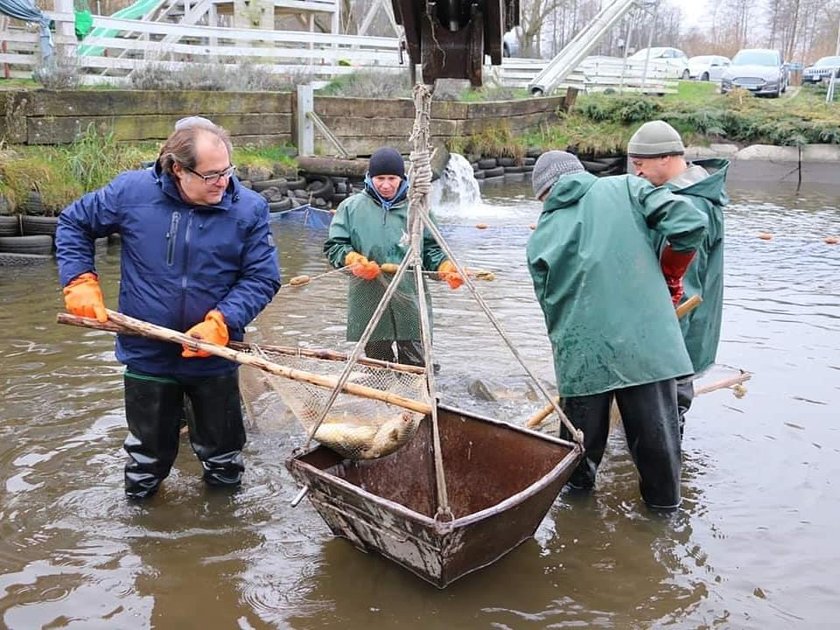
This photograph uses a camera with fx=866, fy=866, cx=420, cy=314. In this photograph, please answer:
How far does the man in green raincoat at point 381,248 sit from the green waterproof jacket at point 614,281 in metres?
1.42

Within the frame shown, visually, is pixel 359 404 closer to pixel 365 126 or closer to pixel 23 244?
pixel 23 244

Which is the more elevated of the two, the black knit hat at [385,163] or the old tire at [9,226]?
the black knit hat at [385,163]

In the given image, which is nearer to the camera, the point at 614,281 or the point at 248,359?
the point at 248,359

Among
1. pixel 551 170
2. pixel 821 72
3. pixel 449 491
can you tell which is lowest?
pixel 449 491

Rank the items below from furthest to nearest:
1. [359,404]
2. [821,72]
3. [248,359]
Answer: [821,72] < [359,404] < [248,359]

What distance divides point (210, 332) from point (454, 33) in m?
2.47

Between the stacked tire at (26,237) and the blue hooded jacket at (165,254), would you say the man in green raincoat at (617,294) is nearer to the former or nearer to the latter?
the blue hooded jacket at (165,254)

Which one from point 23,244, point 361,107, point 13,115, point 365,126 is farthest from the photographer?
point 365,126

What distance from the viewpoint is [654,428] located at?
3928 mm

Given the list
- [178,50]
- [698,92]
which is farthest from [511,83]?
[178,50]

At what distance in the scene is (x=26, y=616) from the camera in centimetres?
332

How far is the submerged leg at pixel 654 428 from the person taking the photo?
391cm

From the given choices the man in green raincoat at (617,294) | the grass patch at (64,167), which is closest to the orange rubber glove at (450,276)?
the man in green raincoat at (617,294)

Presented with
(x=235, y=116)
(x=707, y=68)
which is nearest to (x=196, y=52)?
(x=235, y=116)
